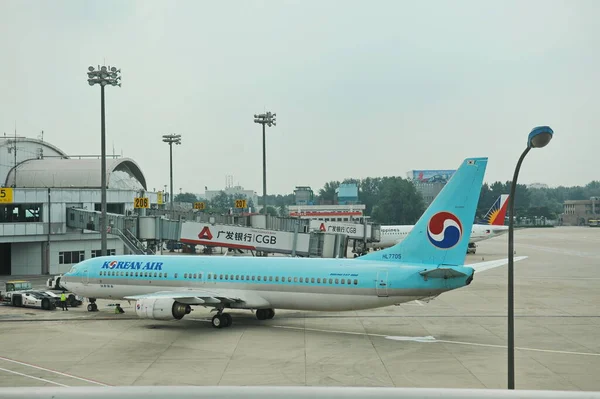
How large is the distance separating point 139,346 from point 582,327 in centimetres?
2423

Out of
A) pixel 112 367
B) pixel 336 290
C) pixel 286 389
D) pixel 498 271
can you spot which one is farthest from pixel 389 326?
pixel 498 271

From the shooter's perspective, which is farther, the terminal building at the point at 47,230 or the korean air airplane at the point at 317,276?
the terminal building at the point at 47,230

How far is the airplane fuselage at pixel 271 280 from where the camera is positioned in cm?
3125

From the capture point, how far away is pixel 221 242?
178 feet

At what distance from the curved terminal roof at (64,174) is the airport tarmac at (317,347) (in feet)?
158

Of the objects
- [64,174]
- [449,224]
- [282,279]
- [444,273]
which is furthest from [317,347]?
[64,174]

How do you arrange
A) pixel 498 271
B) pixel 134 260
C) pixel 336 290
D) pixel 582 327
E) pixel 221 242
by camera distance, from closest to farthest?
1. pixel 336 290
2. pixel 582 327
3. pixel 134 260
4. pixel 221 242
5. pixel 498 271

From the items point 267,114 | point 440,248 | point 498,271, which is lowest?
point 498,271

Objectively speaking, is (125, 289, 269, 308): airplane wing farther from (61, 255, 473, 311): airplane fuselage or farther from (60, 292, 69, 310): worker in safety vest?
(60, 292, 69, 310): worker in safety vest

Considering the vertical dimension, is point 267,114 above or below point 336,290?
above

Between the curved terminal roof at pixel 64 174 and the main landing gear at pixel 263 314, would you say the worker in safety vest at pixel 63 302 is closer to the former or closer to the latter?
the main landing gear at pixel 263 314

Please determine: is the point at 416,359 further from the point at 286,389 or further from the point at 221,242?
the point at 221,242

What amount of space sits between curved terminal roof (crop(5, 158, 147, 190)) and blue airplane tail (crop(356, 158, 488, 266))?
64.7m

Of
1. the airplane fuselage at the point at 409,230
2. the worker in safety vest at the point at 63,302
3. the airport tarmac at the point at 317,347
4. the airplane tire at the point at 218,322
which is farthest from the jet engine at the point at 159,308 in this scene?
the airplane fuselage at the point at 409,230
